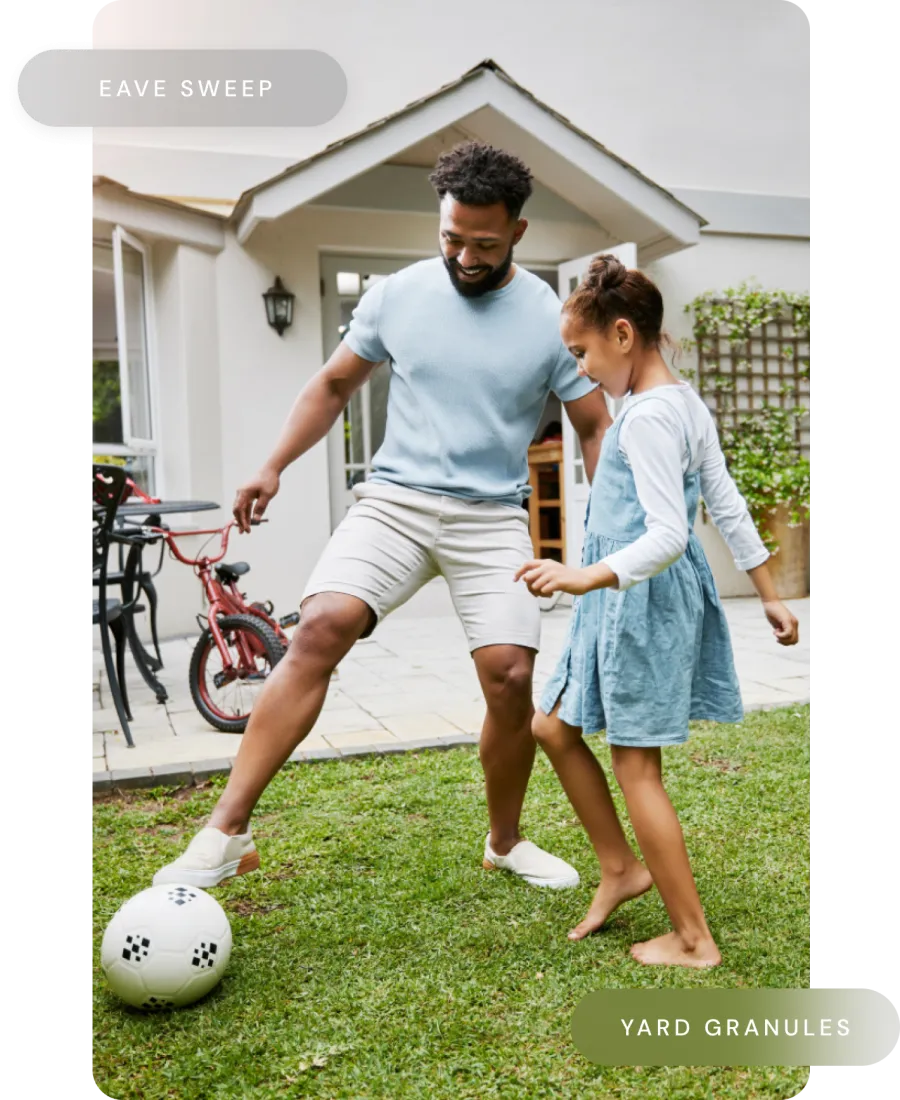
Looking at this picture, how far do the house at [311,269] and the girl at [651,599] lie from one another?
94.1 inches

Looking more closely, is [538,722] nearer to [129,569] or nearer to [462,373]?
[462,373]

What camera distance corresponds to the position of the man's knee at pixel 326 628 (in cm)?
199

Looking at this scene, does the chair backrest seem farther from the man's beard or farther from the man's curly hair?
the man's curly hair

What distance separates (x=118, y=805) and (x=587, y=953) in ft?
5.03

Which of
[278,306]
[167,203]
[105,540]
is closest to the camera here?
[105,540]

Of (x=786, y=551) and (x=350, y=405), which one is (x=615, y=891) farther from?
(x=350, y=405)

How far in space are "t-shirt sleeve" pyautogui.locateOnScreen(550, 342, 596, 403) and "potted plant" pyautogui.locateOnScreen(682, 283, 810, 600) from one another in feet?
11.2

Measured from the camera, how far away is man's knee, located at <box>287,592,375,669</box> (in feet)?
6.51

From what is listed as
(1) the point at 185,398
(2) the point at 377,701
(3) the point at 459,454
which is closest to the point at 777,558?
(2) the point at 377,701

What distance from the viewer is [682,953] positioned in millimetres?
1825

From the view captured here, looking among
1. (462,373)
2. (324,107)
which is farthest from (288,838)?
(324,107)

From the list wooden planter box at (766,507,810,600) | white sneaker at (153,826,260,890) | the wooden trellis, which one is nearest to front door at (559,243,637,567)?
the wooden trellis

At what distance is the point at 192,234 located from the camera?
5191 millimetres

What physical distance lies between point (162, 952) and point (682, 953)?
903mm
